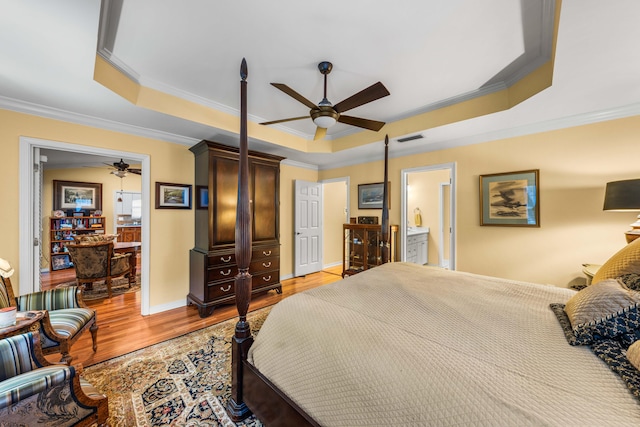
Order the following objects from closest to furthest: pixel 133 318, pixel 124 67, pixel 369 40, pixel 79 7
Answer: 1. pixel 79 7
2. pixel 369 40
3. pixel 124 67
4. pixel 133 318

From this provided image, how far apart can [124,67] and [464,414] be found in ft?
10.8

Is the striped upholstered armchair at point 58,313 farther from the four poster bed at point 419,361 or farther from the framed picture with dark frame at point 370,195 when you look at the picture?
the framed picture with dark frame at point 370,195

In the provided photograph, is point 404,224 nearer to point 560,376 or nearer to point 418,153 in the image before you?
point 418,153

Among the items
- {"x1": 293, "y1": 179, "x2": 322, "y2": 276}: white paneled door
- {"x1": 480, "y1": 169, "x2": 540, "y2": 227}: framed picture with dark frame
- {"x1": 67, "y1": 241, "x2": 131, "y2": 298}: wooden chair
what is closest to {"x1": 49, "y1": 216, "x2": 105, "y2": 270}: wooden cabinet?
{"x1": 67, "y1": 241, "x2": 131, "y2": 298}: wooden chair

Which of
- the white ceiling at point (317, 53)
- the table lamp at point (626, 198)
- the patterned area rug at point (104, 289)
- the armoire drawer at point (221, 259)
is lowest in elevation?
the patterned area rug at point (104, 289)

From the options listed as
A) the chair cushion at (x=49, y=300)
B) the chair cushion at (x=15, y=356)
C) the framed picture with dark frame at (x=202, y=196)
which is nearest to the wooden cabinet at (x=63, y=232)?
the framed picture with dark frame at (x=202, y=196)

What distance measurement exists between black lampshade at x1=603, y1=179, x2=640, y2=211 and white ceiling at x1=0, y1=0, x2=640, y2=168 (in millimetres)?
819

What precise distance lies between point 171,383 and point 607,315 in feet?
8.82

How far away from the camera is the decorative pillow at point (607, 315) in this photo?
980 millimetres

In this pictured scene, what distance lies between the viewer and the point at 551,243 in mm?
2766

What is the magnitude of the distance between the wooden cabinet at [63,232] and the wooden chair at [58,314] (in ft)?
13.5

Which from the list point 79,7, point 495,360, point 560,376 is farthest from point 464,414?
point 79,7

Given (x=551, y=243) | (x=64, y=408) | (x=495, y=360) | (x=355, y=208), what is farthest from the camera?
(x=355, y=208)

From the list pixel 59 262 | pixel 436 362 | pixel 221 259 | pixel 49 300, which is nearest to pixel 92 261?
pixel 49 300
